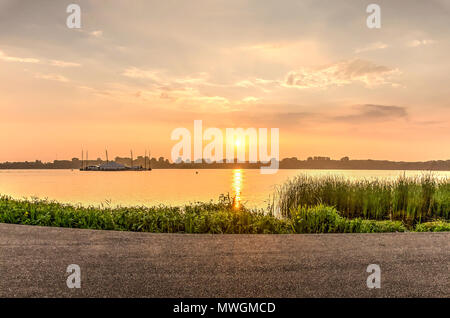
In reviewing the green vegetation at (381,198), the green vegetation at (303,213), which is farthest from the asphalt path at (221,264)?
the green vegetation at (381,198)

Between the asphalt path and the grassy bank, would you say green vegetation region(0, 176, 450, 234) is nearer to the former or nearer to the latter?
the grassy bank

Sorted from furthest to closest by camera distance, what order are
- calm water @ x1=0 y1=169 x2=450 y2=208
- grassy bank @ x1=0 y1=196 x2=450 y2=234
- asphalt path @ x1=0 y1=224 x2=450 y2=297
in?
calm water @ x1=0 y1=169 x2=450 y2=208, grassy bank @ x1=0 y1=196 x2=450 y2=234, asphalt path @ x1=0 y1=224 x2=450 y2=297

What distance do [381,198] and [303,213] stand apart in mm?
5279

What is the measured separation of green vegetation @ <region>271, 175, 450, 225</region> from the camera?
41.5 feet

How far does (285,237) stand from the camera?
714 centimetres

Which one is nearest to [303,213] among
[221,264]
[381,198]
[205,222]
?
[205,222]

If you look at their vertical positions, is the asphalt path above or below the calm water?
above

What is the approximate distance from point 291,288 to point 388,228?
18.3 feet

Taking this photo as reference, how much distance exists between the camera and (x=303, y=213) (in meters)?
9.09

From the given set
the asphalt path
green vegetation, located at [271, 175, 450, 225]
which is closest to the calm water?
green vegetation, located at [271, 175, 450, 225]

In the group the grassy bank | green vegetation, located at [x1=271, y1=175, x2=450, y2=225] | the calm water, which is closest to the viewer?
the grassy bank
